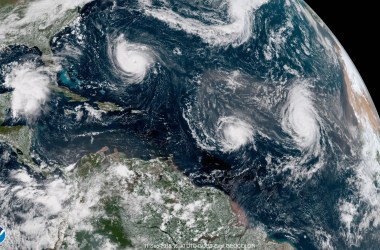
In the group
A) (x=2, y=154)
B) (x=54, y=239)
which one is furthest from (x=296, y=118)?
(x=2, y=154)

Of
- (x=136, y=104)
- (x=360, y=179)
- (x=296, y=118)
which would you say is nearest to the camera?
(x=136, y=104)

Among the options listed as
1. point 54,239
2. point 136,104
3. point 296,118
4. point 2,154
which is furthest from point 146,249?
point 296,118

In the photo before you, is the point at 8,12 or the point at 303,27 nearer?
the point at 8,12

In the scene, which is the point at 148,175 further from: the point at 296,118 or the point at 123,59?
the point at 296,118

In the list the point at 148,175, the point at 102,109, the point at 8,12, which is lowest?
the point at 148,175

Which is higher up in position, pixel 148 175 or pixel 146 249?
pixel 148 175

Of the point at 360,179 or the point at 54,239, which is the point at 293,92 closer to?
the point at 360,179

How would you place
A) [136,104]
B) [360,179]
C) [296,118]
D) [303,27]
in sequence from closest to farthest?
[136,104] → [296,118] → [360,179] → [303,27]
